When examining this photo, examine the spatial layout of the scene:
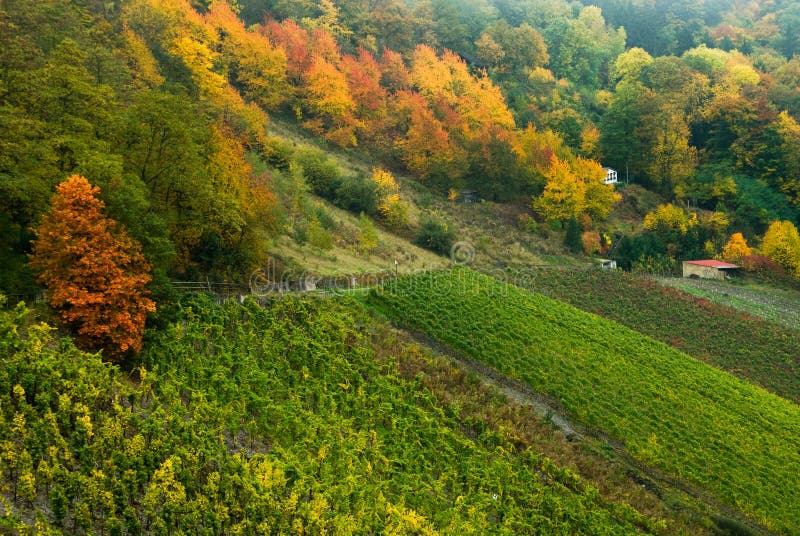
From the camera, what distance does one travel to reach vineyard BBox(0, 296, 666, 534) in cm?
1531

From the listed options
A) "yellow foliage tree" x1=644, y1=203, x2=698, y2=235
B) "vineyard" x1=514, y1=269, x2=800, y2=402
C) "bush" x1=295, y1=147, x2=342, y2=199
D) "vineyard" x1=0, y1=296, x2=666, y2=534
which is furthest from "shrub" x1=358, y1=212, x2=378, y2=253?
"yellow foliage tree" x1=644, y1=203, x2=698, y2=235

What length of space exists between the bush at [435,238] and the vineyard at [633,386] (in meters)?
11.1

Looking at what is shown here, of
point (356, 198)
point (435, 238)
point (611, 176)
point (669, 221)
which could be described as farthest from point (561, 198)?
point (356, 198)

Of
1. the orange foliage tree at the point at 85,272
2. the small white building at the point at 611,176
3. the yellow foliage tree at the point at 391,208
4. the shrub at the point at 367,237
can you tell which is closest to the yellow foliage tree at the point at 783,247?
the small white building at the point at 611,176

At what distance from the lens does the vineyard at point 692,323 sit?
42281 mm

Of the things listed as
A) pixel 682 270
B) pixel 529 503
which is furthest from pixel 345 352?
pixel 682 270

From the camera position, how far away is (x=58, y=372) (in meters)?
17.7

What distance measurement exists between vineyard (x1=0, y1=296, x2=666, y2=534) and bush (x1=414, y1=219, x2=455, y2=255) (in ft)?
76.2

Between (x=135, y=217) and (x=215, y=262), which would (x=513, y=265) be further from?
(x=135, y=217)

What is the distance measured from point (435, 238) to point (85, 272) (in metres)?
34.0

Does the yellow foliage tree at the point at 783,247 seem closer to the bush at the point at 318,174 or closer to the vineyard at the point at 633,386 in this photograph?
the vineyard at the point at 633,386

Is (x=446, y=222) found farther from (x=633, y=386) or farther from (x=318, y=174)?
(x=633, y=386)

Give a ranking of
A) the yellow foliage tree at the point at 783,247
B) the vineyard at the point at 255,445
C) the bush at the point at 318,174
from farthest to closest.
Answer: the yellow foliage tree at the point at 783,247, the bush at the point at 318,174, the vineyard at the point at 255,445

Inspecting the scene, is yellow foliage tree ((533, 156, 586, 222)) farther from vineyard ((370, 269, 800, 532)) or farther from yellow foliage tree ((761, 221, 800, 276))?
vineyard ((370, 269, 800, 532))
